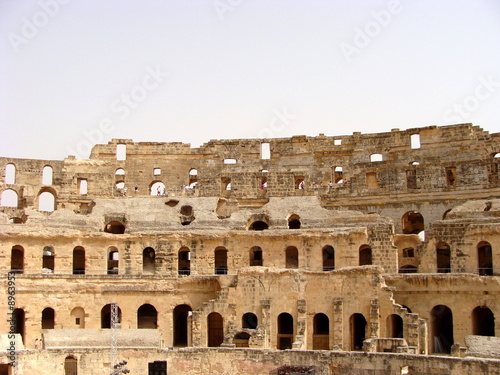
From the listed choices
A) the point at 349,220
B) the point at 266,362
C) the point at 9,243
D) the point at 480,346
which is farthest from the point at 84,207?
the point at 480,346

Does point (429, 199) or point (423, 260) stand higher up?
point (429, 199)

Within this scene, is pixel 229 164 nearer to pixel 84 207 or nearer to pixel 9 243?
pixel 84 207

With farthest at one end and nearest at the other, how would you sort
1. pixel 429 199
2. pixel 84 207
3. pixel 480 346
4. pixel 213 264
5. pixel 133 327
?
pixel 84 207 → pixel 429 199 → pixel 213 264 → pixel 133 327 → pixel 480 346

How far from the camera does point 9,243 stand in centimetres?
3775

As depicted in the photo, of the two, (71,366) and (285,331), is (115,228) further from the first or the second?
(71,366)

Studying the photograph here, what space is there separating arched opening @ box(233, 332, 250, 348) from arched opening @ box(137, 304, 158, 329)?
5.53m

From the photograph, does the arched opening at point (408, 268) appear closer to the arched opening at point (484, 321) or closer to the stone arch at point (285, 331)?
the arched opening at point (484, 321)

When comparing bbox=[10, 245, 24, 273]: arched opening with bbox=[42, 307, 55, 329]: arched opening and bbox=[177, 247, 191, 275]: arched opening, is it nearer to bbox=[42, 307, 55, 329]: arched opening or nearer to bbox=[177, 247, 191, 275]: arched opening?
bbox=[42, 307, 55, 329]: arched opening

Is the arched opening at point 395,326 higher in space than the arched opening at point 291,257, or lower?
lower

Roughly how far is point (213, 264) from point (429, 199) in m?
14.3

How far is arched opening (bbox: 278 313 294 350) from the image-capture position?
115 feet

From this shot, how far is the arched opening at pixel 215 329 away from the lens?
36.0 metres

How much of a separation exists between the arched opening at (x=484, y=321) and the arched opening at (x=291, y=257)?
10.3 metres

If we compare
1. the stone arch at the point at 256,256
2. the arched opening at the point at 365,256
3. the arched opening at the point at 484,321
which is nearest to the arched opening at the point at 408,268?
the arched opening at the point at 365,256
